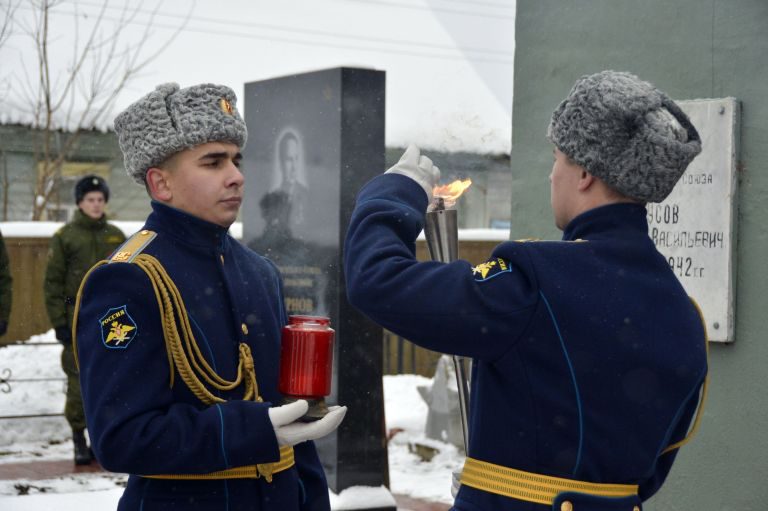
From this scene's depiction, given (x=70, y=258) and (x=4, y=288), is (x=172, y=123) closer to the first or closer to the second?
(x=4, y=288)

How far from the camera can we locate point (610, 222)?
7.57 ft

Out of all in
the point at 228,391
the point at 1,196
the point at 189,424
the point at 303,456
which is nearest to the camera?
the point at 189,424

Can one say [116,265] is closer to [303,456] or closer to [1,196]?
[303,456]

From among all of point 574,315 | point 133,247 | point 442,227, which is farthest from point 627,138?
point 133,247

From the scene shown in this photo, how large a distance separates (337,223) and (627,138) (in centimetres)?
440

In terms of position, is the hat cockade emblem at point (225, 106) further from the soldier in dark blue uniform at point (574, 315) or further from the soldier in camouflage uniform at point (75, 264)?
the soldier in camouflage uniform at point (75, 264)

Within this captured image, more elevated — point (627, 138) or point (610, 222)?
point (627, 138)

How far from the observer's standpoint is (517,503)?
2.29 meters

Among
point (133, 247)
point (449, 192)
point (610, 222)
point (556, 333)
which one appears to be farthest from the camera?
point (449, 192)

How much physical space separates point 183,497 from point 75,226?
19.7 ft

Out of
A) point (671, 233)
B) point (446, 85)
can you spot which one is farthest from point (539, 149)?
point (446, 85)

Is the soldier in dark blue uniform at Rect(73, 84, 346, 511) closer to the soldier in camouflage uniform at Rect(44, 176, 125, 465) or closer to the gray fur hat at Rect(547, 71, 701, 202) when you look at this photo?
the gray fur hat at Rect(547, 71, 701, 202)

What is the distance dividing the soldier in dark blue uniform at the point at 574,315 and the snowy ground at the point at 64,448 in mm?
4128

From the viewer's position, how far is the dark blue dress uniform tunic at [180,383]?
2449 millimetres
